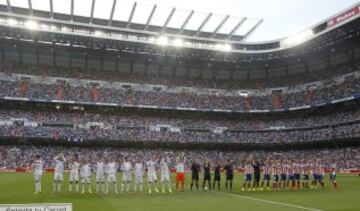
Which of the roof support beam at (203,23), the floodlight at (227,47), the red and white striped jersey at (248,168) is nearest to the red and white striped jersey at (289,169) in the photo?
the red and white striped jersey at (248,168)

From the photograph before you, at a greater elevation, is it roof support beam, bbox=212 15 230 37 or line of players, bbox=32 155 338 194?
roof support beam, bbox=212 15 230 37

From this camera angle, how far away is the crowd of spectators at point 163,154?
190ft

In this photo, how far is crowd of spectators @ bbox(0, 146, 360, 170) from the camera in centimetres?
5794

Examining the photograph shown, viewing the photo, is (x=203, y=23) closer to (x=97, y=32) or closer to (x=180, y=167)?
(x=97, y=32)

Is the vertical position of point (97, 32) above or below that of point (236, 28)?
below

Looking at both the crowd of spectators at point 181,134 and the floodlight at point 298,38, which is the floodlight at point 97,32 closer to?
the crowd of spectators at point 181,134

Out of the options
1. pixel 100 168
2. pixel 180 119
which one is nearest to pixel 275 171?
pixel 100 168

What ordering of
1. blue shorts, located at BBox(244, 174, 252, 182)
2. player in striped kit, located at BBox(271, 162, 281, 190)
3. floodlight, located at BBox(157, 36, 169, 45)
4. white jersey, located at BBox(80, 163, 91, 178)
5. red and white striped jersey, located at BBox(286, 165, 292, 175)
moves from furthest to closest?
floodlight, located at BBox(157, 36, 169, 45) < red and white striped jersey, located at BBox(286, 165, 292, 175) < player in striped kit, located at BBox(271, 162, 281, 190) < blue shorts, located at BBox(244, 174, 252, 182) < white jersey, located at BBox(80, 163, 91, 178)

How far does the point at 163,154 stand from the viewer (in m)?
66.4

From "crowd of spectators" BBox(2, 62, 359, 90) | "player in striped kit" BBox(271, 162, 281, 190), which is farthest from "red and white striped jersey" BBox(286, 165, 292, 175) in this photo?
"crowd of spectators" BBox(2, 62, 359, 90)

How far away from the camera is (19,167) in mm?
57438

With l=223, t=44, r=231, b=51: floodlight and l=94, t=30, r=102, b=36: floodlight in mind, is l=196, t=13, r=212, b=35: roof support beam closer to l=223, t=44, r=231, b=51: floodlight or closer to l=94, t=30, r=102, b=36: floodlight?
l=223, t=44, r=231, b=51: floodlight

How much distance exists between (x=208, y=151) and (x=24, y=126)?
1231 inches

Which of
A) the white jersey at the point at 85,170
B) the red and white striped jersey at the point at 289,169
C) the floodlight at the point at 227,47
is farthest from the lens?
the floodlight at the point at 227,47
